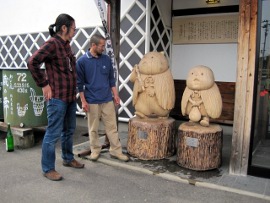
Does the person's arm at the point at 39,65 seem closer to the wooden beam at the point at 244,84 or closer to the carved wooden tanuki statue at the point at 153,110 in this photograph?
the carved wooden tanuki statue at the point at 153,110

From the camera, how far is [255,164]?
331 cm

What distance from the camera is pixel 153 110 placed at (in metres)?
3.90

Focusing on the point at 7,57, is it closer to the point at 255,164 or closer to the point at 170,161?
the point at 170,161

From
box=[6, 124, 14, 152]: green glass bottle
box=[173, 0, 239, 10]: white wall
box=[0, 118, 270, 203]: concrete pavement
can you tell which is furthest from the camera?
box=[173, 0, 239, 10]: white wall

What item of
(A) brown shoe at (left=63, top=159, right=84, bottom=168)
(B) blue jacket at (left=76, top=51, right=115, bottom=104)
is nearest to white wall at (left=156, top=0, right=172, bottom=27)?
(B) blue jacket at (left=76, top=51, right=115, bottom=104)

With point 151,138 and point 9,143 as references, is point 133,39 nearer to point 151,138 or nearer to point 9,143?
point 151,138

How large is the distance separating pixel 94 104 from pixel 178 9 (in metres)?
2.94

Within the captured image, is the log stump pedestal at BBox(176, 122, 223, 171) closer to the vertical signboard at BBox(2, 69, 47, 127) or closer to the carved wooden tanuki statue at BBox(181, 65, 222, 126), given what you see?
the carved wooden tanuki statue at BBox(181, 65, 222, 126)

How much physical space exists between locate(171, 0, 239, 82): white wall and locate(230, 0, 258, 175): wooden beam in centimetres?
199

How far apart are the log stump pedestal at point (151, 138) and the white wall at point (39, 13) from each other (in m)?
2.48

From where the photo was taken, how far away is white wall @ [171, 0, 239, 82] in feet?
16.9

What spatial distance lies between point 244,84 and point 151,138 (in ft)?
4.19

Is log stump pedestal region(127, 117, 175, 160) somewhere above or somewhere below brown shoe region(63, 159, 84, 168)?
above

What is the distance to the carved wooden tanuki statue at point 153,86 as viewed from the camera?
377cm
